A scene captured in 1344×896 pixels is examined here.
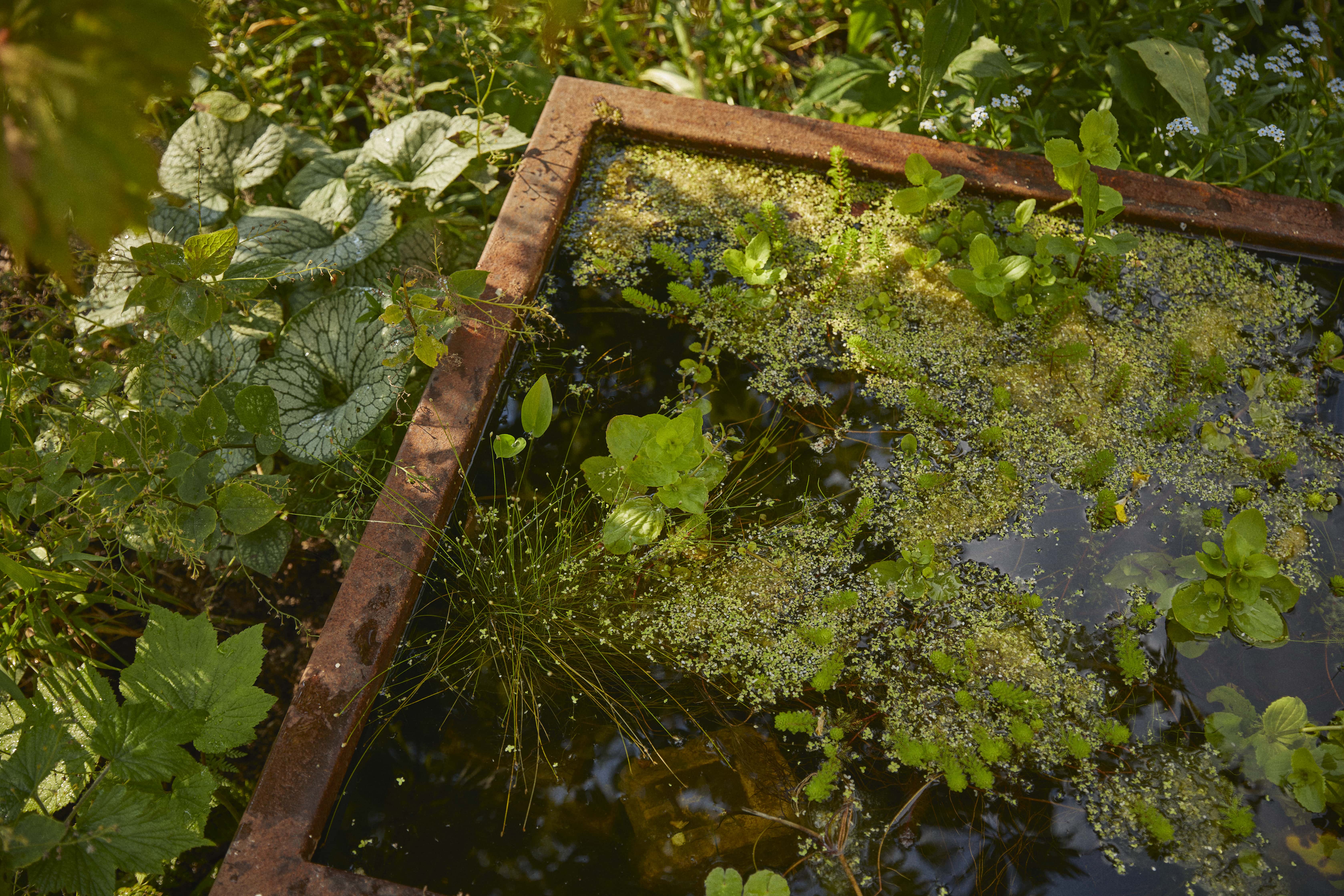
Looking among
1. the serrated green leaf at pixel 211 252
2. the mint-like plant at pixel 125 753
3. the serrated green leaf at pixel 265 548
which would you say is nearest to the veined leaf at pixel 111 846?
the mint-like plant at pixel 125 753

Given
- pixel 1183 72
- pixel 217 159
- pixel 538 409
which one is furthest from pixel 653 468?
pixel 1183 72

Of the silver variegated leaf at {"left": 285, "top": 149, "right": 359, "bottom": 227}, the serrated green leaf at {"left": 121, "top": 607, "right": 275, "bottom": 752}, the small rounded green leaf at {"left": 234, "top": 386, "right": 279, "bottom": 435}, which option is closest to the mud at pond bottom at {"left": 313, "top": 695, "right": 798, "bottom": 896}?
the serrated green leaf at {"left": 121, "top": 607, "right": 275, "bottom": 752}

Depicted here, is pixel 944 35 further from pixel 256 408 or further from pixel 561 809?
pixel 561 809

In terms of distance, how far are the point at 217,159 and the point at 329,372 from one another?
0.64 meters

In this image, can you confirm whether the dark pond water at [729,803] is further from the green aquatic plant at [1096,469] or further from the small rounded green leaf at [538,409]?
the small rounded green leaf at [538,409]

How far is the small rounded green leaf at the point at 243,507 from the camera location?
131 cm

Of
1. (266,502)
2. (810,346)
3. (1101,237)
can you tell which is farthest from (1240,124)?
(266,502)

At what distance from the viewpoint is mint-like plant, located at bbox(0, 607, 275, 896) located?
104cm

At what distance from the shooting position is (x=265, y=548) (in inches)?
54.7

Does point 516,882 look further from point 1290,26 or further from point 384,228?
point 1290,26

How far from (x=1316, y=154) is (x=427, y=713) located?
2.10m

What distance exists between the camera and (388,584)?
1259mm

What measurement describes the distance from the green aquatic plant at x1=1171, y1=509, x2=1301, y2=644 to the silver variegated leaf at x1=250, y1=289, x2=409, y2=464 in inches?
51.9

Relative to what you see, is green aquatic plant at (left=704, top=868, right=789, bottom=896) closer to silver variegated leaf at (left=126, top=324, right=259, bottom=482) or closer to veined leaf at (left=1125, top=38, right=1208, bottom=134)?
silver variegated leaf at (left=126, top=324, right=259, bottom=482)
